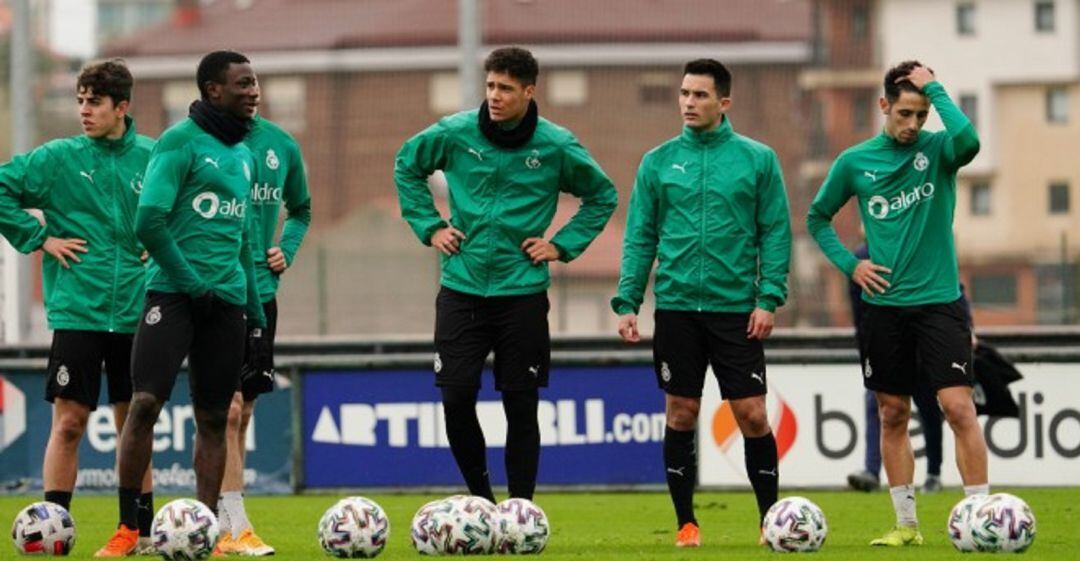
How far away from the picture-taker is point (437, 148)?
1255cm

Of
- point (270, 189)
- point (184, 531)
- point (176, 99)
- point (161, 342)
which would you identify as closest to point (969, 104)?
point (176, 99)

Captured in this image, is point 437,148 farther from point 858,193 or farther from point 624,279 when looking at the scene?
point 858,193

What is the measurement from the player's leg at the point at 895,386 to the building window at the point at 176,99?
17319 mm

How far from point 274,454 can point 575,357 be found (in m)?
2.55

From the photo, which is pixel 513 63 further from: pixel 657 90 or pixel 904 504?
pixel 657 90

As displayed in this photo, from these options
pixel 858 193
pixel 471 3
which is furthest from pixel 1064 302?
pixel 858 193

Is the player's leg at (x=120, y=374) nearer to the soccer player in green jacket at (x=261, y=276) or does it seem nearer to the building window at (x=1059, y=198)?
the soccer player in green jacket at (x=261, y=276)

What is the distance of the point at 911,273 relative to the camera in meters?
12.4

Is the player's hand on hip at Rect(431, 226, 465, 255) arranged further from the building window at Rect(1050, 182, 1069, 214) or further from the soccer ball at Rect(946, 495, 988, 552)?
the building window at Rect(1050, 182, 1069, 214)

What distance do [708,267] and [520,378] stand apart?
1124 mm

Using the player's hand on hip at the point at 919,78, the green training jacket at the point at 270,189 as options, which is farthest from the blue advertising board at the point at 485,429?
the player's hand on hip at the point at 919,78

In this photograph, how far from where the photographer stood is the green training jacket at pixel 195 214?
1121 cm

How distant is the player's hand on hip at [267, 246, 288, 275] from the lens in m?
12.8

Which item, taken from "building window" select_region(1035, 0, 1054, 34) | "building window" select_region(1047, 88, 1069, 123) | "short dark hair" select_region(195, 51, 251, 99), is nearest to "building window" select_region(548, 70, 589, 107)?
"building window" select_region(1047, 88, 1069, 123)
